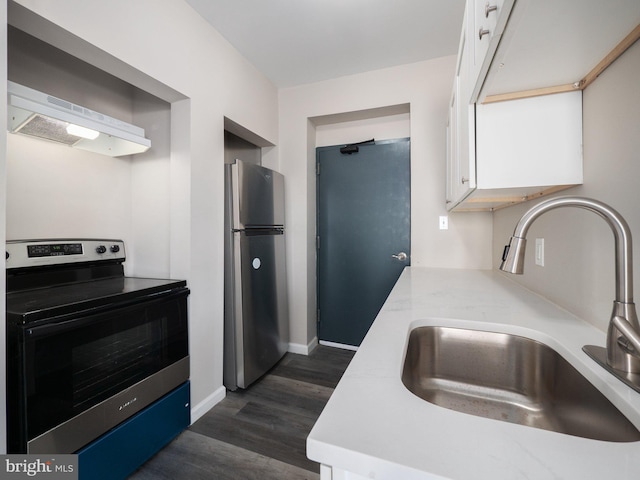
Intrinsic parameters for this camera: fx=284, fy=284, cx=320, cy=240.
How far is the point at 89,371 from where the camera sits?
3.90 feet

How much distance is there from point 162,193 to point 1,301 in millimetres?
1071

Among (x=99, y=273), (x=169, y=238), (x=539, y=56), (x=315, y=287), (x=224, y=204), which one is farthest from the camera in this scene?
(x=315, y=287)

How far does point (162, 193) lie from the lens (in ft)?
6.17

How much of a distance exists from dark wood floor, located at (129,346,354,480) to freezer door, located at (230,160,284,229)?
4.06 ft

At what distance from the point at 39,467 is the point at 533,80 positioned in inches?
85.4

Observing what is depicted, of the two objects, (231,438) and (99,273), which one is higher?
(99,273)

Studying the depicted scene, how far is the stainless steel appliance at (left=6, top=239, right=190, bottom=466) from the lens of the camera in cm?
100

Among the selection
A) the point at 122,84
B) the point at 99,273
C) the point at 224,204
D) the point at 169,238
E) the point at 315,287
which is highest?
the point at 122,84

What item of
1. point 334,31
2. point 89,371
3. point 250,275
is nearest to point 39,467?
point 89,371

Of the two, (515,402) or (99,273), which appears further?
(99,273)

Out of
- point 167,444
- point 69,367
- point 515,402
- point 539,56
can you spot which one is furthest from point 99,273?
point 539,56

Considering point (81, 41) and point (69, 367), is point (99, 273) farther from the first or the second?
point (81, 41)

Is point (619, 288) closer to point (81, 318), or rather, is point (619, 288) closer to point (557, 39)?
point (557, 39)

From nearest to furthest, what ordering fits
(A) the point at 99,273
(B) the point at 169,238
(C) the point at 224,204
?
(A) the point at 99,273, (B) the point at 169,238, (C) the point at 224,204
